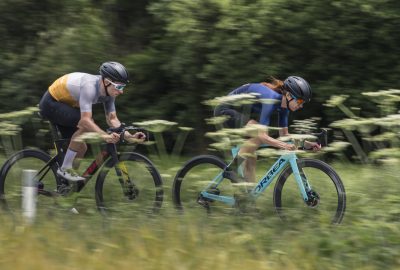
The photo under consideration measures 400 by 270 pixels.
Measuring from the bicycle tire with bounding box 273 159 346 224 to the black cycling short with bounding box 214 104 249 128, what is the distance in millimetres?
823

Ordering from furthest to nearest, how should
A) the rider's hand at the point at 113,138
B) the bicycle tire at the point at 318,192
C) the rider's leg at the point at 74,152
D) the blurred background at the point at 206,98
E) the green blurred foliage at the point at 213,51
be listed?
1. the green blurred foliage at the point at 213,51
2. the rider's leg at the point at 74,152
3. the rider's hand at the point at 113,138
4. the bicycle tire at the point at 318,192
5. the blurred background at the point at 206,98

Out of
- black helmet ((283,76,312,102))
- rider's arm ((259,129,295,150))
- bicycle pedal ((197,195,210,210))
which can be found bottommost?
bicycle pedal ((197,195,210,210))

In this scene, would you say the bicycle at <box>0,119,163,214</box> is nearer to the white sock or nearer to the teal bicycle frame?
the white sock

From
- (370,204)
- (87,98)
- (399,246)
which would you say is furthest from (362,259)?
(87,98)

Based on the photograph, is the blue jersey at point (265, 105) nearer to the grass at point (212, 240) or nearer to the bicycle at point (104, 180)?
the grass at point (212, 240)

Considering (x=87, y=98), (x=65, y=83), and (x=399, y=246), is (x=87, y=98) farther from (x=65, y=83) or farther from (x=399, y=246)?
(x=399, y=246)

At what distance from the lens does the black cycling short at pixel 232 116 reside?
742 centimetres

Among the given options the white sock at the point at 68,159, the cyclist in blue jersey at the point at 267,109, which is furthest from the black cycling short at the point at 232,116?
the white sock at the point at 68,159

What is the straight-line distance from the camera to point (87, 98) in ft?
23.7

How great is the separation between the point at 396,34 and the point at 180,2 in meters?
3.57

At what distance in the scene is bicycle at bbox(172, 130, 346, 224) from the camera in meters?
6.56

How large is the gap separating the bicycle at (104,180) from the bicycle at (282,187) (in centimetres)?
36

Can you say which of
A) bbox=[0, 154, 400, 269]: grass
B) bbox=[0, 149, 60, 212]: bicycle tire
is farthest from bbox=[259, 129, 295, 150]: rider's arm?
bbox=[0, 149, 60, 212]: bicycle tire

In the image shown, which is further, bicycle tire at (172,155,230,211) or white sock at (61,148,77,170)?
white sock at (61,148,77,170)
